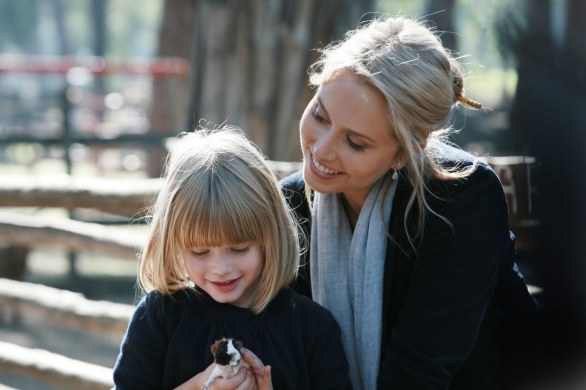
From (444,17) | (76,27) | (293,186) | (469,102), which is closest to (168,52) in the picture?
(444,17)

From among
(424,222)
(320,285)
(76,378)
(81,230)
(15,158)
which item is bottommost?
(15,158)

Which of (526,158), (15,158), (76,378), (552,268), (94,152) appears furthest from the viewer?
(15,158)

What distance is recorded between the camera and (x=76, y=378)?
3.77m

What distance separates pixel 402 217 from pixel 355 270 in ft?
0.56

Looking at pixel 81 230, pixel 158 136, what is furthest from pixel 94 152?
pixel 81 230

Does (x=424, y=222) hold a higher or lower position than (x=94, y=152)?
higher

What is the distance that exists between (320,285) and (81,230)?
2.36 meters

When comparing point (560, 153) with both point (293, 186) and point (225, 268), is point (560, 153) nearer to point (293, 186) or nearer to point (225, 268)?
point (293, 186)

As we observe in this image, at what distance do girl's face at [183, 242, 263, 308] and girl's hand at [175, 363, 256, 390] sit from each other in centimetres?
16

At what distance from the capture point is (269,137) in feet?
25.7

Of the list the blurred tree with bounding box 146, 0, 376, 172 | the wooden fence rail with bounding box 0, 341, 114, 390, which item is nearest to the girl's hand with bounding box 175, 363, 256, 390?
the wooden fence rail with bounding box 0, 341, 114, 390

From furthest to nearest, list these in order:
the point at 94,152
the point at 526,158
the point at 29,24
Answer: the point at 29,24 < the point at 94,152 < the point at 526,158

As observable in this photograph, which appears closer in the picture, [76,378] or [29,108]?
[76,378]

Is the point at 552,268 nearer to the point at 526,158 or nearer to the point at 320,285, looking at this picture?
the point at 526,158
